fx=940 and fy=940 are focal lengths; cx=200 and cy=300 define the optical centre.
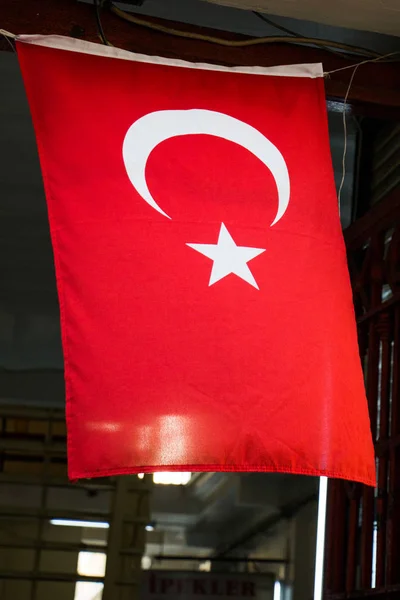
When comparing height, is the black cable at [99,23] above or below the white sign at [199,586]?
above

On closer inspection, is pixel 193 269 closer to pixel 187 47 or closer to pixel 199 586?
pixel 187 47

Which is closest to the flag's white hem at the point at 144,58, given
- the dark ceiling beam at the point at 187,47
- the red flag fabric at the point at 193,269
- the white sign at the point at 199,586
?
the red flag fabric at the point at 193,269

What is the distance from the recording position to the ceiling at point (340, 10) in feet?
14.9

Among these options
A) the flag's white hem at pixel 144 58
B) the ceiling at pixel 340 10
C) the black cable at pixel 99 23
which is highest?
the ceiling at pixel 340 10

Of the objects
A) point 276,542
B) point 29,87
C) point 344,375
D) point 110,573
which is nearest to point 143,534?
point 110,573

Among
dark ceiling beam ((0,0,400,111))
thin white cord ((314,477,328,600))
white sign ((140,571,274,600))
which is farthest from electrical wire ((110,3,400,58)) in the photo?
white sign ((140,571,274,600))

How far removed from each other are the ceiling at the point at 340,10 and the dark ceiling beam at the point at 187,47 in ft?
0.55

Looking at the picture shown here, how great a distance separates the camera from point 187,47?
4.58m

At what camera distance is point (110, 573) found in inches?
263

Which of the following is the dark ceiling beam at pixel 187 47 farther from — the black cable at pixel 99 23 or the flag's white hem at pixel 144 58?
the flag's white hem at pixel 144 58

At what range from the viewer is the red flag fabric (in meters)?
3.53

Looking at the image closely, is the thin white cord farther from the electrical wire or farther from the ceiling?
the ceiling

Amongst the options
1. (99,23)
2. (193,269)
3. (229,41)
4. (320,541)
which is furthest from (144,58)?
(320,541)

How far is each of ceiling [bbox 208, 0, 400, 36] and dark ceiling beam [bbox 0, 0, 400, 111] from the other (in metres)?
0.17
